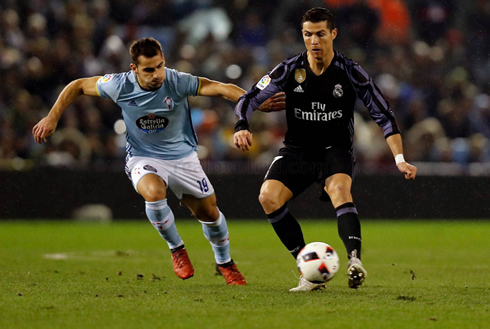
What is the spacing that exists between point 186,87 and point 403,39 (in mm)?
11044

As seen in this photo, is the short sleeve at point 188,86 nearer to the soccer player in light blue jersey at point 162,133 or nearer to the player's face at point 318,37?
the soccer player in light blue jersey at point 162,133

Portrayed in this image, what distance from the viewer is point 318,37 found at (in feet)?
20.1

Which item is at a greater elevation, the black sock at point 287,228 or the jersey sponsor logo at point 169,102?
the jersey sponsor logo at point 169,102

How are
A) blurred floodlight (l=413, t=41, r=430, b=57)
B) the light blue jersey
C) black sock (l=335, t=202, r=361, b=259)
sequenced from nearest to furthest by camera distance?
black sock (l=335, t=202, r=361, b=259), the light blue jersey, blurred floodlight (l=413, t=41, r=430, b=57)

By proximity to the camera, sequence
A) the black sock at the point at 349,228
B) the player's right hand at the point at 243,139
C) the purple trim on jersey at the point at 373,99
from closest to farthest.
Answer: the black sock at the point at 349,228, the player's right hand at the point at 243,139, the purple trim on jersey at the point at 373,99

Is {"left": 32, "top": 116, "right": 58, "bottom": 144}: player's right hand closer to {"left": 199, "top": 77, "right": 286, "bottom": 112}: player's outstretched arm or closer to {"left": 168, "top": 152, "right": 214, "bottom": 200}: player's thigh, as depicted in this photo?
{"left": 168, "top": 152, "right": 214, "bottom": 200}: player's thigh

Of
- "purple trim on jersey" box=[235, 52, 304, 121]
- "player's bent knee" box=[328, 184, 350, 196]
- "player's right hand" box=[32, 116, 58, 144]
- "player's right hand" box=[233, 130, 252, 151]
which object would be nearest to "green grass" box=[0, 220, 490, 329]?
"player's bent knee" box=[328, 184, 350, 196]

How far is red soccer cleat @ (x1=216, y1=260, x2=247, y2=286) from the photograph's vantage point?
664 centimetres

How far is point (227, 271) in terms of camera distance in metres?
6.78

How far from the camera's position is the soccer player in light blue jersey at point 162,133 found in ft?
21.5

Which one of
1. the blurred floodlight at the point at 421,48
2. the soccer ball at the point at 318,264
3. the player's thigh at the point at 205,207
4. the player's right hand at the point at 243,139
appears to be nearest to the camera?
the soccer ball at the point at 318,264

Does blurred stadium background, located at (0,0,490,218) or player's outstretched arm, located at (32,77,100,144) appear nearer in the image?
player's outstretched arm, located at (32,77,100,144)

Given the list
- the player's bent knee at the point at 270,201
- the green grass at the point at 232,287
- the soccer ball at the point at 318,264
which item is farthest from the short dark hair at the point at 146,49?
the soccer ball at the point at 318,264

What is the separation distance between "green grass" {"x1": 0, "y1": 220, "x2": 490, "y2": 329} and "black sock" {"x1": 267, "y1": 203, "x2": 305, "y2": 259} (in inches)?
14.5
